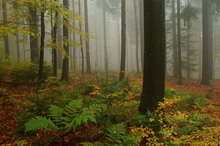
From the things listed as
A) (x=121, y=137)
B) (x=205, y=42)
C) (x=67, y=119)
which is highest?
(x=205, y=42)

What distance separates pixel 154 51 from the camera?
17.6 ft

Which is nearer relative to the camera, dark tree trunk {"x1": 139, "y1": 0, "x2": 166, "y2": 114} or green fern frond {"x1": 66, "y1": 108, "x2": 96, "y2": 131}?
green fern frond {"x1": 66, "y1": 108, "x2": 96, "y2": 131}

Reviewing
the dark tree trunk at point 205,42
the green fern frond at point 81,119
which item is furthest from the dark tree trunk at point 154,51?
the dark tree trunk at point 205,42

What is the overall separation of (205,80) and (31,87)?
1440cm

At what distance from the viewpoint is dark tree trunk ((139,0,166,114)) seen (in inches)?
209

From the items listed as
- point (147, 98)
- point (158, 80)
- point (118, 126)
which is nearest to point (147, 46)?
point (158, 80)

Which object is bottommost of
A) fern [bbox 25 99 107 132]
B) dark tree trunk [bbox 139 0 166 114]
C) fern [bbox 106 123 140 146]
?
fern [bbox 106 123 140 146]

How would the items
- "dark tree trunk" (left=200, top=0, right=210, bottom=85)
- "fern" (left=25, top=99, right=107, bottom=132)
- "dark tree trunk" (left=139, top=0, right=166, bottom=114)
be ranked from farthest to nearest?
"dark tree trunk" (left=200, top=0, right=210, bottom=85) → "dark tree trunk" (left=139, top=0, right=166, bottom=114) → "fern" (left=25, top=99, right=107, bottom=132)

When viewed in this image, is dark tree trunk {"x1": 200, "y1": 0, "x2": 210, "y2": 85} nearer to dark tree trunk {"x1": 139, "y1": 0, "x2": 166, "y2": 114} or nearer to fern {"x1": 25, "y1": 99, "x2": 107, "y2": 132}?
dark tree trunk {"x1": 139, "y1": 0, "x2": 166, "y2": 114}

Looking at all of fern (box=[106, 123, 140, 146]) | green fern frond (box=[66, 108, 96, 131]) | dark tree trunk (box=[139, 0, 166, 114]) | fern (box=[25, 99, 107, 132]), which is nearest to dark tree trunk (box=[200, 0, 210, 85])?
dark tree trunk (box=[139, 0, 166, 114])

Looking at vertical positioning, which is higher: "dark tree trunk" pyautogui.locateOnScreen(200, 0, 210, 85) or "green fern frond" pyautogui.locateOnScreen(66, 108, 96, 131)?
"dark tree trunk" pyautogui.locateOnScreen(200, 0, 210, 85)

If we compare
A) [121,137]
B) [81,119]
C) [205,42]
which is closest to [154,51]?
[121,137]

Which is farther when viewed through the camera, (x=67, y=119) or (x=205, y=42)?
(x=205, y=42)

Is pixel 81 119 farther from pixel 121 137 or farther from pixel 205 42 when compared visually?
pixel 205 42
